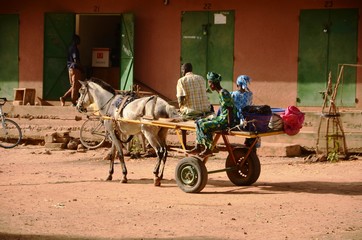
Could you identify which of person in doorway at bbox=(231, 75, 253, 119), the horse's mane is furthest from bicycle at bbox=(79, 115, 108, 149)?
person in doorway at bbox=(231, 75, 253, 119)

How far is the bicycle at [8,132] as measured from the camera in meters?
17.1

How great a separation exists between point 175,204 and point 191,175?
106cm

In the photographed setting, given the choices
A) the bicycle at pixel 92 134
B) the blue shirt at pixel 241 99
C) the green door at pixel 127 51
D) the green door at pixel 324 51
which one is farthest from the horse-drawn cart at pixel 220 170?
the green door at pixel 127 51

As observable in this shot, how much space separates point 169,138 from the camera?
16.3m

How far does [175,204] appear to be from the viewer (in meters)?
9.97

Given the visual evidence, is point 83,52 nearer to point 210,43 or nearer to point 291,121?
point 210,43

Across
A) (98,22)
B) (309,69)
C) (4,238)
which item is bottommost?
(4,238)

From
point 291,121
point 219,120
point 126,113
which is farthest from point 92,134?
point 291,121

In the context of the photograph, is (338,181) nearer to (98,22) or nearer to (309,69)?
(309,69)

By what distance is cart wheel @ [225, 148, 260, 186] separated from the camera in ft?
37.3

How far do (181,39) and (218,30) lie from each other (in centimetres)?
96

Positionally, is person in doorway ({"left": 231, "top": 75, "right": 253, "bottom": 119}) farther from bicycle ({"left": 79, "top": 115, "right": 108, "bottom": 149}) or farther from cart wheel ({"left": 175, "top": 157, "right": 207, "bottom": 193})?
bicycle ({"left": 79, "top": 115, "right": 108, "bottom": 149})

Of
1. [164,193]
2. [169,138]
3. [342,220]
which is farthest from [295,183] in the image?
[169,138]

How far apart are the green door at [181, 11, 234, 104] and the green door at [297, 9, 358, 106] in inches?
67.0
